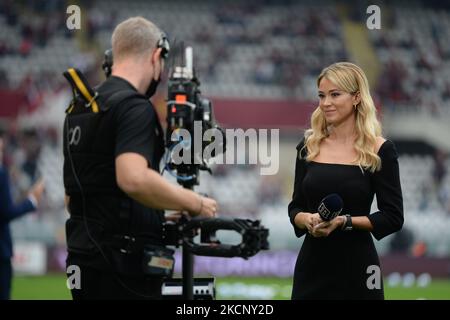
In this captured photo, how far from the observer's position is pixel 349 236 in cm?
491

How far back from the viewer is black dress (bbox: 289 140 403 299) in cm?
485

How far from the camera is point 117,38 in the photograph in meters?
4.48

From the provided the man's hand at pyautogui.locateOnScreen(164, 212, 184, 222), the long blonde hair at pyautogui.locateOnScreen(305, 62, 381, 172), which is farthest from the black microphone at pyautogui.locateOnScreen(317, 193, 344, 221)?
the man's hand at pyautogui.locateOnScreen(164, 212, 184, 222)

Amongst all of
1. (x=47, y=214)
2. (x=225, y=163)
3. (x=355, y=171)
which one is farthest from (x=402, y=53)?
(x=355, y=171)

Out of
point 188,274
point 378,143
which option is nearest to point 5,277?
point 188,274

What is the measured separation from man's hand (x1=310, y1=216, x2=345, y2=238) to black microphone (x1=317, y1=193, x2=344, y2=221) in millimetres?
59

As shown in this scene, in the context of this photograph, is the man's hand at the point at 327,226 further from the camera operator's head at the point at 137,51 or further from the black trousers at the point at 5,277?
the black trousers at the point at 5,277

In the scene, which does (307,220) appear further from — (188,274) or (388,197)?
(188,274)

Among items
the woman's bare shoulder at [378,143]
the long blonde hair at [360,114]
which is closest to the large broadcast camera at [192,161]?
the long blonde hair at [360,114]

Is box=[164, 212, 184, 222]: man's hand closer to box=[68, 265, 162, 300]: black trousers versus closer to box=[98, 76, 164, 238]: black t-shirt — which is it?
box=[98, 76, 164, 238]: black t-shirt

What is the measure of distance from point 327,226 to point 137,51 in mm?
1439

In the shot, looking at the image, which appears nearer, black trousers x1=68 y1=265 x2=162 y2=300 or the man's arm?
the man's arm

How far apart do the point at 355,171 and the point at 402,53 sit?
2234 centimetres
